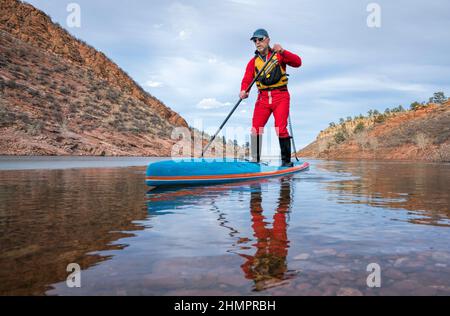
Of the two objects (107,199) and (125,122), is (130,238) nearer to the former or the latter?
(107,199)

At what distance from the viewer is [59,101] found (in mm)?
33469

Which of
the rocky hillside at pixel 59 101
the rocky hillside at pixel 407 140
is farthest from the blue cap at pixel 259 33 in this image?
the rocky hillside at pixel 407 140

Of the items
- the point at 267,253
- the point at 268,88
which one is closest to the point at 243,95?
the point at 268,88

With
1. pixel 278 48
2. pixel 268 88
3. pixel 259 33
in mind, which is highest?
pixel 259 33

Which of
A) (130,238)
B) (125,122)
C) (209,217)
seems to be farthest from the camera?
(125,122)

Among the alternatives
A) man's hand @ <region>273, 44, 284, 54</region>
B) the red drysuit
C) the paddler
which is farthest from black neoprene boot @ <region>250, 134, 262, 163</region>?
man's hand @ <region>273, 44, 284, 54</region>

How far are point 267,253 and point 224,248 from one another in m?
0.34

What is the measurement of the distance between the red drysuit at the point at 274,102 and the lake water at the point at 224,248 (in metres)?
5.33

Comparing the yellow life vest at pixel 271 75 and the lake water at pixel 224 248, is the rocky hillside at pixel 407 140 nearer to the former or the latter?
the yellow life vest at pixel 271 75

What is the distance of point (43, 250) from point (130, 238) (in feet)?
2.17

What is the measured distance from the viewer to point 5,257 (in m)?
2.39

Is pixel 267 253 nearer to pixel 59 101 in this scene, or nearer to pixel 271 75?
pixel 271 75

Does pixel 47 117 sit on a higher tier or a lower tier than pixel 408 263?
higher
